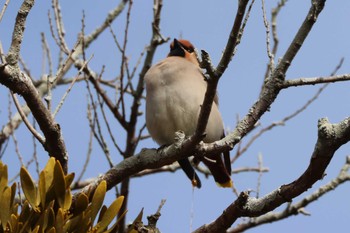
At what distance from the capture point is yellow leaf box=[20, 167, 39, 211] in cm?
244

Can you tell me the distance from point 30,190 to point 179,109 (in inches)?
83.7

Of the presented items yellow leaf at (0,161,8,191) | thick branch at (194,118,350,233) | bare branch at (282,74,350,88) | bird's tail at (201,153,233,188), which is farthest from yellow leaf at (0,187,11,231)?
bird's tail at (201,153,233,188)

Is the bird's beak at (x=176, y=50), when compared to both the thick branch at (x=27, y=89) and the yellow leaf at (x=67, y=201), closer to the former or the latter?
the thick branch at (x=27, y=89)

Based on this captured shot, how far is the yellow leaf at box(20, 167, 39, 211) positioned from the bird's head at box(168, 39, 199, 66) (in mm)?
3137

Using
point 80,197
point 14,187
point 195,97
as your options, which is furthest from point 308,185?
point 195,97

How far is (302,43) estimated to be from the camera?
2.66 meters

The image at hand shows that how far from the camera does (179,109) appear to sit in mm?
4480

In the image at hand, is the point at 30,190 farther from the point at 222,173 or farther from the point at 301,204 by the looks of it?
the point at 301,204

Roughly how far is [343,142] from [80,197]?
985 mm

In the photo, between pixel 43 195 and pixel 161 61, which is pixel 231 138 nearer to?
pixel 43 195

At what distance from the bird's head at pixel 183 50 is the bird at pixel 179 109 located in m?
0.60

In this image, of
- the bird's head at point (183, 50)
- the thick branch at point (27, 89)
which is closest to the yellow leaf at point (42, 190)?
the thick branch at point (27, 89)

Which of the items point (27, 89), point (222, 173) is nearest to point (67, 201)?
point (27, 89)

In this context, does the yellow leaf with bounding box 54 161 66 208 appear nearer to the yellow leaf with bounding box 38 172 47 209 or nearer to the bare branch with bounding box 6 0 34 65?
the yellow leaf with bounding box 38 172 47 209
